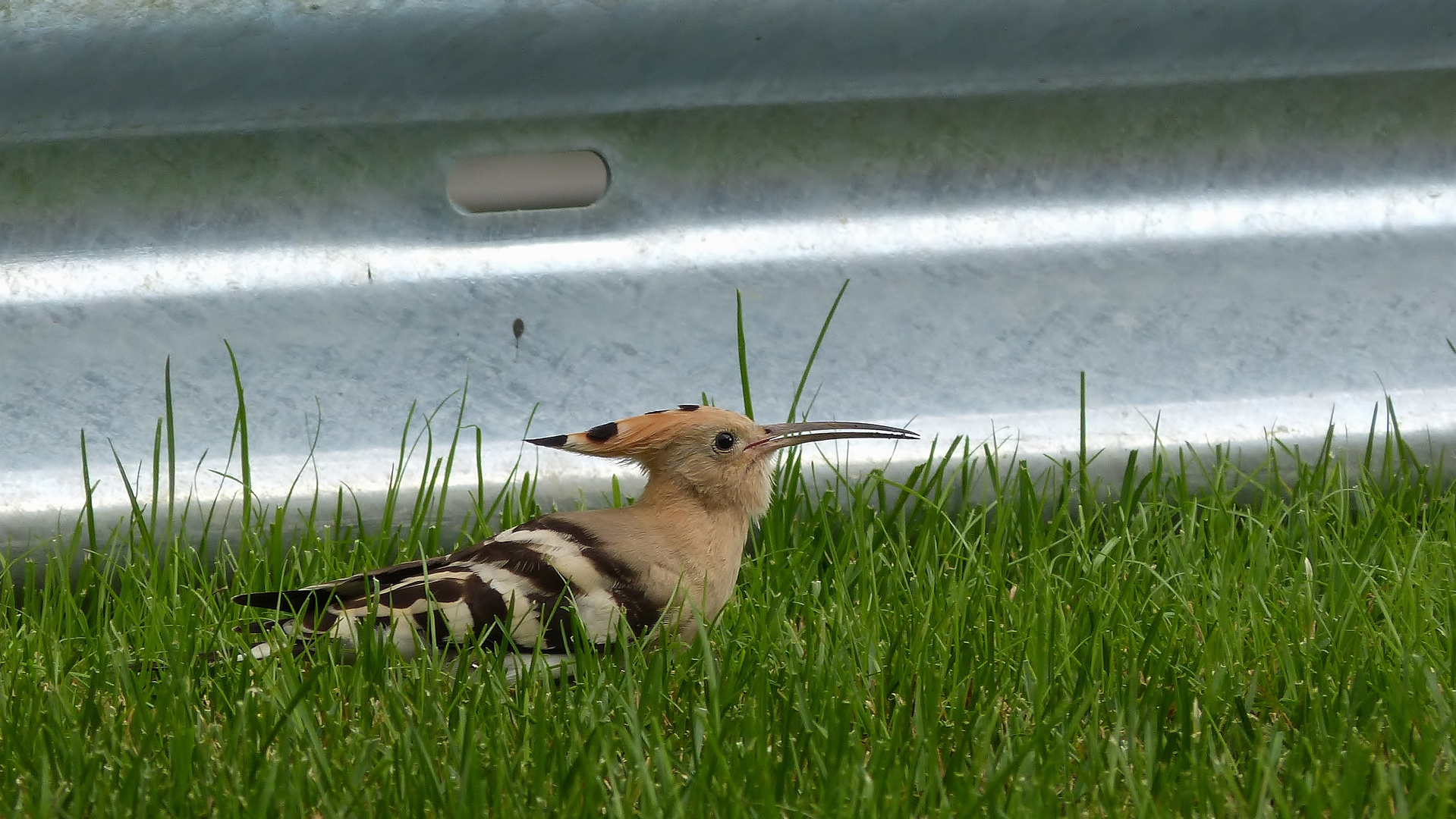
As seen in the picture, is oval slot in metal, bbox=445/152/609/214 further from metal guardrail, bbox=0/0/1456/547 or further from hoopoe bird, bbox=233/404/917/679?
hoopoe bird, bbox=233/404/917/679

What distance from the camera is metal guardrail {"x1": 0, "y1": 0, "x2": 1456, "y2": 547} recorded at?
3.60 metres

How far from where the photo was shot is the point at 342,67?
3590mm

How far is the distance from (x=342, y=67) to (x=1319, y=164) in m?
2.25

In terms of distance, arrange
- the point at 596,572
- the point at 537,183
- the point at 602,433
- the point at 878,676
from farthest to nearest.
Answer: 1. the point at 537,183
2. the point at 602,433
3. the point at 596,572
4. the point at 878,676

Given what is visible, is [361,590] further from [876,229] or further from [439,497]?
[876,229]

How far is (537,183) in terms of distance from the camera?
381 centimetres

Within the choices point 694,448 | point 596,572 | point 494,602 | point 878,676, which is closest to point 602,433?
point 694,448

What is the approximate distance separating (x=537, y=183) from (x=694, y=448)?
0.88 m

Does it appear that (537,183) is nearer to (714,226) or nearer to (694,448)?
(714,226)

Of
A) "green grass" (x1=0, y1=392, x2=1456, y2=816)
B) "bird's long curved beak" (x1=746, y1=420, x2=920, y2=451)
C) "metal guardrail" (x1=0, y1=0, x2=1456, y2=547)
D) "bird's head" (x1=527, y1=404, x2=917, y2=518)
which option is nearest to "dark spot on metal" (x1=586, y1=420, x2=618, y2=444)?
"bird's head" (x1=527, y1=404, x2=917, y2=518)

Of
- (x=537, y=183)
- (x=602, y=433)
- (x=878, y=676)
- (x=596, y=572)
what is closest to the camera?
(x=878, y=676)

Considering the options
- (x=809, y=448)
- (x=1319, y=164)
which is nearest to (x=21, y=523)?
(x=809, y=448)

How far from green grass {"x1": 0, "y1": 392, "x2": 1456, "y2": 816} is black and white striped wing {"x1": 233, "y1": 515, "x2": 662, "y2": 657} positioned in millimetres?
73

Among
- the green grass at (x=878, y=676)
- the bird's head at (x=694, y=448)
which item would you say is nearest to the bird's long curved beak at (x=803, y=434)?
the bird's head at (x=694, y=448)
